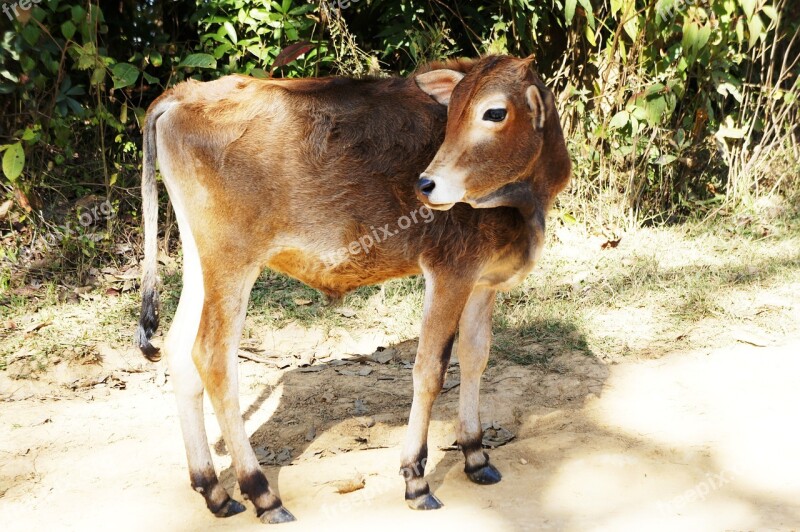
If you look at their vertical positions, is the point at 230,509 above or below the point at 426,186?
below

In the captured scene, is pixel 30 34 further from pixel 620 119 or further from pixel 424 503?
pixel 620 119

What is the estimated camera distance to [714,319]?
6242 millimetres

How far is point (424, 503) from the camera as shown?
4105 mm

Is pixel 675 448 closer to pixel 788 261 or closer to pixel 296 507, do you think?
pixel 296 507

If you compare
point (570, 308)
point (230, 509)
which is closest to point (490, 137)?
point (230, 509)

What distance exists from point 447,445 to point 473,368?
561mm

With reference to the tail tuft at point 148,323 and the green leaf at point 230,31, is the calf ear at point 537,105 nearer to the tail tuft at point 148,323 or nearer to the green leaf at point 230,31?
the tail tuft at point 148,323

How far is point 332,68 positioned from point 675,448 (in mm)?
4531

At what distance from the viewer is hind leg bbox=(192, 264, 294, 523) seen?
4027mm

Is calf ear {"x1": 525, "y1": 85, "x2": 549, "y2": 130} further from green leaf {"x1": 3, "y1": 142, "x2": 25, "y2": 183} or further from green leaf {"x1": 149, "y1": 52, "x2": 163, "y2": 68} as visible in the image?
green leaf {"x1": 149, "y1": 52, "x2": 163, "y2": 68}

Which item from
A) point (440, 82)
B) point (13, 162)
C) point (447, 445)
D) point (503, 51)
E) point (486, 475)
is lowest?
point (447, 445)

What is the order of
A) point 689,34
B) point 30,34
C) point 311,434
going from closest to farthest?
point 311,434, point 30,34, point 689,34

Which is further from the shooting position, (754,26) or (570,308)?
(754,26)

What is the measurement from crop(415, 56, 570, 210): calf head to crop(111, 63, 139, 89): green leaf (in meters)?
3.29
